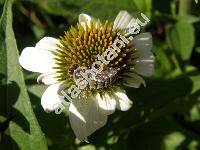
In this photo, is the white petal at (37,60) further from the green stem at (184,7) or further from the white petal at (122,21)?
the green stem at (184,7)

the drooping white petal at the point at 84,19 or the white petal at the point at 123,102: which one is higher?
the drooping white petal at the point at 84,19

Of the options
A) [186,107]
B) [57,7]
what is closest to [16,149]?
[57,7]

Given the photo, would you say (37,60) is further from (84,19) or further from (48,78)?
(84,19)

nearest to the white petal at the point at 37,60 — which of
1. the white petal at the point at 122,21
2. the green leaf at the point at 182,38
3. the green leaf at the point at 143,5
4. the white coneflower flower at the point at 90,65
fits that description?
the white coneflower flower at the point at 90,65

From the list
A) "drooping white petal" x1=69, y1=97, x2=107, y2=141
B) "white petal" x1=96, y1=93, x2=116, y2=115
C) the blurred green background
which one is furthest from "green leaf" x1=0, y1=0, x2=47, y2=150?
"white petal" x1=96, y1=93, x2=116, y2=115

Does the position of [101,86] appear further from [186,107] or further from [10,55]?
[186,107]

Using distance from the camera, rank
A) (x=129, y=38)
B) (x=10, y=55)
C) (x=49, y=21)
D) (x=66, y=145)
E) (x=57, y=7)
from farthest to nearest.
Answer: (x=49, y=21)
(x=57, y=7)
(x=66, y=145)
(x=129, y=38)
(x=10, y=55)
